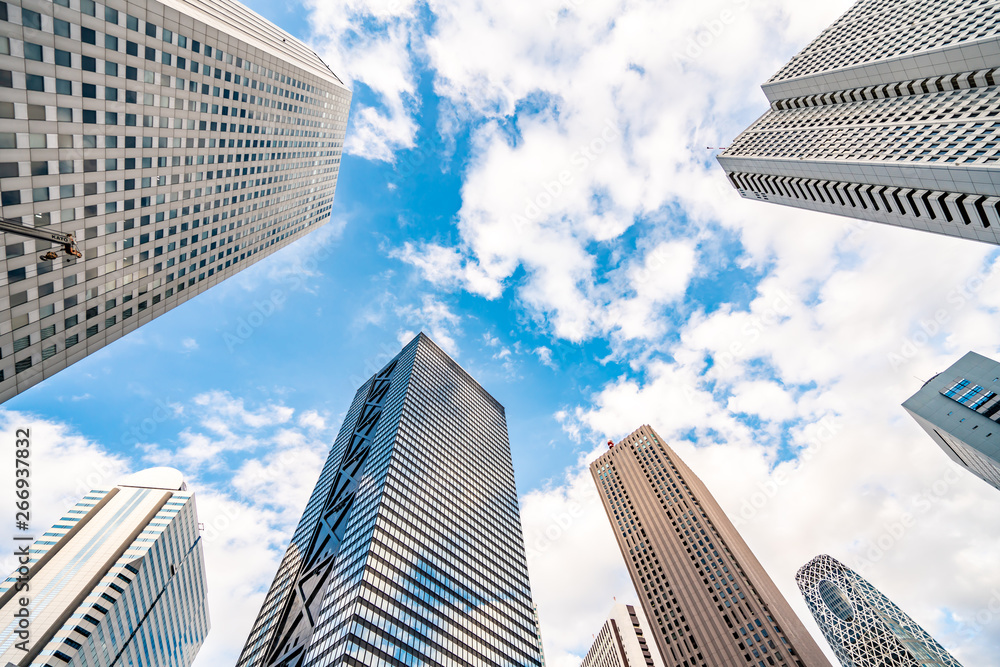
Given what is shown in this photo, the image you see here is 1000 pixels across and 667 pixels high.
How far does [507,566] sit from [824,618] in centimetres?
16227

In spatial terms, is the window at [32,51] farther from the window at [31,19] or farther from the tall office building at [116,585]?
the tall office building at [116,585]

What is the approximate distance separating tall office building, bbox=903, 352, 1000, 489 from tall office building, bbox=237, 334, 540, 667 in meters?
80.1

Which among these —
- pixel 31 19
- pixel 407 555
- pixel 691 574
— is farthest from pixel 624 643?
pixel 31 19

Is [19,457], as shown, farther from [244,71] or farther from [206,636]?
A: [206,636]

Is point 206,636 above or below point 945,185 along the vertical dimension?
above

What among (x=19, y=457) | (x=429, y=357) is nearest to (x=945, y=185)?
(x=19, y=457)

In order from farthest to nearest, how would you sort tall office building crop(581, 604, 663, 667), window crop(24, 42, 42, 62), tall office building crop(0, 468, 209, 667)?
tall office building crop(581, 604, 663, 667)
tall office building crop(0, 468, 209, 667)
window crop(24, 42, 42, 62)

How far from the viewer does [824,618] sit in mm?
179375

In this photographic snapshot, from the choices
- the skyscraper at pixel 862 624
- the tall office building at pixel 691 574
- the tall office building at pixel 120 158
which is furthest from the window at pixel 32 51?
the skyscraper at pixel 862 624

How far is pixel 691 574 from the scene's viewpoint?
393ft

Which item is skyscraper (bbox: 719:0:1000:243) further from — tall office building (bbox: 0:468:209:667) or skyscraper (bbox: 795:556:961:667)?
skyscraper (bbox: 795:556:961:667)

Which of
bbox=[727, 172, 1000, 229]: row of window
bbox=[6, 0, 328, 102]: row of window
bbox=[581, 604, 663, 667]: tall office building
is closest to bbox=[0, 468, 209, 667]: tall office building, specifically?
bbox=[6, 0, 328, 102]: row of window

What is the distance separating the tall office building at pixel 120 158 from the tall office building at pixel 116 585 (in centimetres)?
6572

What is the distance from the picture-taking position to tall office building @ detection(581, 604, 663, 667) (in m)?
141
